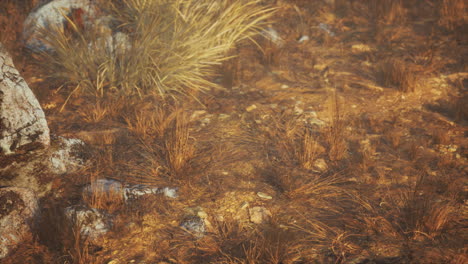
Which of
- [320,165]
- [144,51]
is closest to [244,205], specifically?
[320,165]

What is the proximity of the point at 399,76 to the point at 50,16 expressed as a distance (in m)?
3.29

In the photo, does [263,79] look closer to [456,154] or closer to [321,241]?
[456,154]

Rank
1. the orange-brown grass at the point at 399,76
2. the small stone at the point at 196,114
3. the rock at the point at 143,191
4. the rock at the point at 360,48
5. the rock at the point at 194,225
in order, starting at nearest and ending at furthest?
the rock at the point at 194,225, the rock at the point at 143,191, the small stone at the point at 196,114, the orange-brown grass at the point at 399,76, the rock at the point at 360,48

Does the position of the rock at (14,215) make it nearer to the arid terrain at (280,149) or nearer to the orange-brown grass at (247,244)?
the arid terrain at (280,149)

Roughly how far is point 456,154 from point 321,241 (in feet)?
4.82

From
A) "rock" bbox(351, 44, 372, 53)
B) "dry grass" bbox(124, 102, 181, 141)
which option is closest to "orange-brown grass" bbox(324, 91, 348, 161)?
"dry grass" bbox(124, 102, 181, 141)

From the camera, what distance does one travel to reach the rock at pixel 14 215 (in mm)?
2146

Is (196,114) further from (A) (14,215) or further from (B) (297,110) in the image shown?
(A) (14,215)

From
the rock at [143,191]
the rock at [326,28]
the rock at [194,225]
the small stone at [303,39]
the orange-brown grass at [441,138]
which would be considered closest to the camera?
the rock at [194,225]

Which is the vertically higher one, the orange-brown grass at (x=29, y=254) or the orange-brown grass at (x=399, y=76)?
the orange-brown grass at (x=399, y=76)

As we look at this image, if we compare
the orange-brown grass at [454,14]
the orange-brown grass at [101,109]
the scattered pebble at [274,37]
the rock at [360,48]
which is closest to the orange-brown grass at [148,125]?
the orange-brown grass at [101,109]

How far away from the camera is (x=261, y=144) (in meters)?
3.13

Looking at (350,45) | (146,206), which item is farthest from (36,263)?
(350,45)

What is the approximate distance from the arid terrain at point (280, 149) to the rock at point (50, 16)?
128 millimetres
